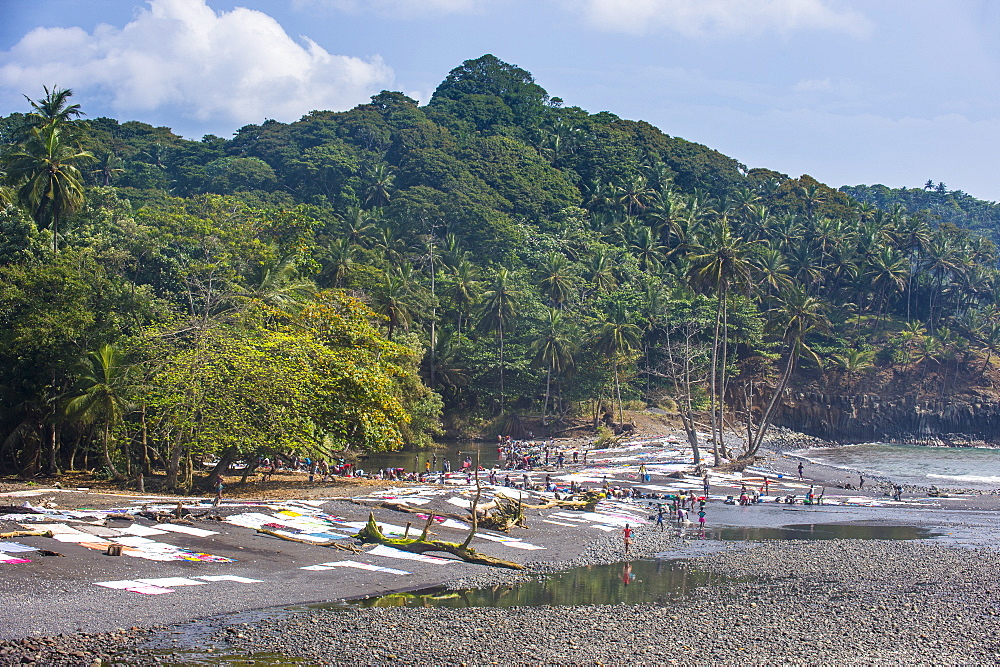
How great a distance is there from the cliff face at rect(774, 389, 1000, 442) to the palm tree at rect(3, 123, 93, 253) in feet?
219

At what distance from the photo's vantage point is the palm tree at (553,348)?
228 ft

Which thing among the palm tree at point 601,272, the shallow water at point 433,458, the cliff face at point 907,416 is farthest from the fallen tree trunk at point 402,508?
the cliff face at point 907,416

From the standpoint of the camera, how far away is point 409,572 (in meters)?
23.2

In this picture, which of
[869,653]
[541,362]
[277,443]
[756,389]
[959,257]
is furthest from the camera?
[959,257]

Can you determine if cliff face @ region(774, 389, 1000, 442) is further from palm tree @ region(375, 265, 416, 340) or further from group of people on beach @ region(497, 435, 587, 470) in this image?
palm tree @ region(375, 265, 416, 340)

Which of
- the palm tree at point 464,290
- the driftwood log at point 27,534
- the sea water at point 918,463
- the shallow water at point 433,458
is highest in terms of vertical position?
the palm tree at point 464,290

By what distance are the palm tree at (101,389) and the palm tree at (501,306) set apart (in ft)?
137

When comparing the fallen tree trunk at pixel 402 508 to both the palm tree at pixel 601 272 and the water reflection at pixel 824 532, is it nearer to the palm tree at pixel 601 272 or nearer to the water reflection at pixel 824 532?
the water reflection at pixel 824 532

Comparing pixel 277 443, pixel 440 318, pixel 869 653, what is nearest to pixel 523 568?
pixel 869 653

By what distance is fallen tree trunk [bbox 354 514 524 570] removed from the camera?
24.8 metres

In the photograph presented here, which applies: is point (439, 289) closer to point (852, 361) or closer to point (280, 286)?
point (280, 286)

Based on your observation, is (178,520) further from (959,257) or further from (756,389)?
(959,257)

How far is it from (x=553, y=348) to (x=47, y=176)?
3966 centimetres

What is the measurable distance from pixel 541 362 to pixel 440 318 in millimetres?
11351
